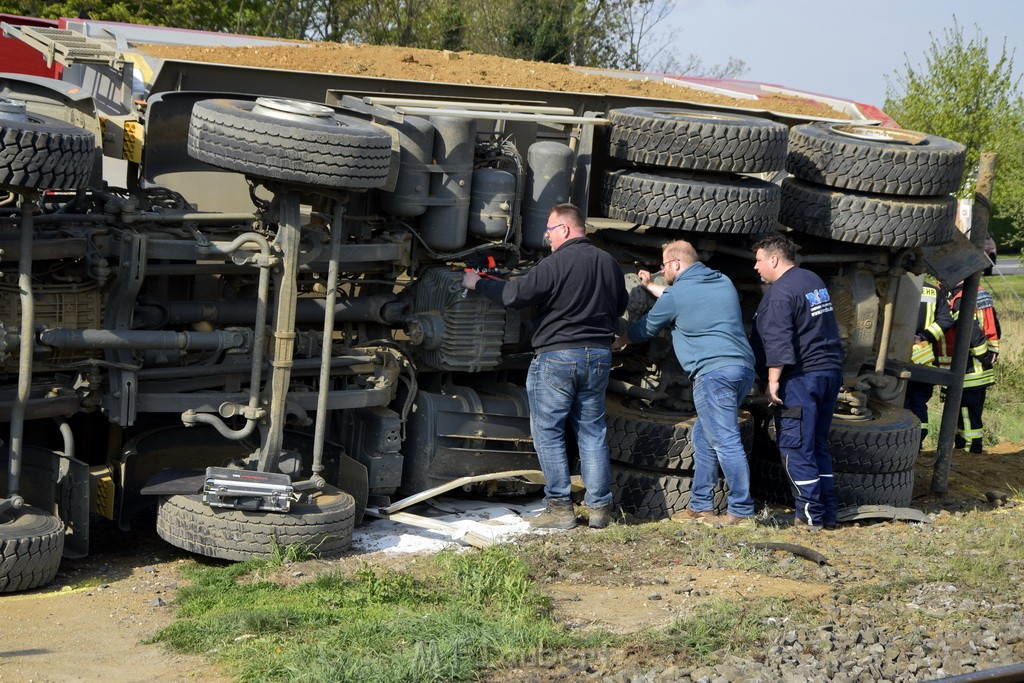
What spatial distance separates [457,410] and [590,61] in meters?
24.7

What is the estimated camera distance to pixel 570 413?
7.22 m

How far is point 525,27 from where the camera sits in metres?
28.0

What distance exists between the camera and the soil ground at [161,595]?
4.93 metres

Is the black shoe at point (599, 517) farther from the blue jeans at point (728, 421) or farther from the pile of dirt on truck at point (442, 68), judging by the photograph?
the pile of dirt on truck at point (442, 68)

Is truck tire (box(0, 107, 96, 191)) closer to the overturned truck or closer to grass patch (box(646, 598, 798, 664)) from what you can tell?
the overturned truck

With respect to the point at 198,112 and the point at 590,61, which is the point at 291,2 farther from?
the point at 198,112

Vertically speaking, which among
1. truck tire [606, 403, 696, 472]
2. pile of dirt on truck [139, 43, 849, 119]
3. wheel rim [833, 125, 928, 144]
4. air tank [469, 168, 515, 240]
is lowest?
truck tire [606, 403, 696, 472]

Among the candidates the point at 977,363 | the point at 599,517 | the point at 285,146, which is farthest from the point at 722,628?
the point at 977,363

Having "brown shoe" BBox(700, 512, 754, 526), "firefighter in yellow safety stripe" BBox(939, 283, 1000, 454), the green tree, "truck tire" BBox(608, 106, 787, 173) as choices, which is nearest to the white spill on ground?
"brown shoe" BBox(700, 512, 754, 526)

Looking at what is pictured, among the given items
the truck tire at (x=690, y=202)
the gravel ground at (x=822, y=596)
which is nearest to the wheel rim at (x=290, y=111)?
the truck tire at (x=690, y=202)

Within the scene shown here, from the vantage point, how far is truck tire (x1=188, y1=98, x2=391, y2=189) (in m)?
5.94

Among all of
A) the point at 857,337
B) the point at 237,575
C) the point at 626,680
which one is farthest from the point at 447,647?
the point at 857,337

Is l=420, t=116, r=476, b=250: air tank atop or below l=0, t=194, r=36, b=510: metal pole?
atop

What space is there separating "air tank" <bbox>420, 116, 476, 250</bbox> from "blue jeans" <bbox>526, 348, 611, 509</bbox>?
867 mm
